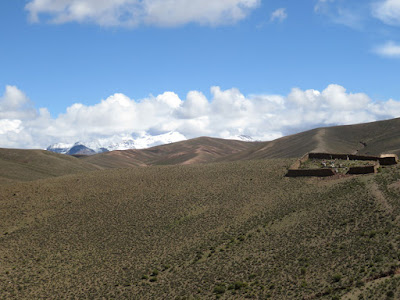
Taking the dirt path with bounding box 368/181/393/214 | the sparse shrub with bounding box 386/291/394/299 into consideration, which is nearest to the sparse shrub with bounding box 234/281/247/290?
the sparse shrub with bounding box 386/291/394/299

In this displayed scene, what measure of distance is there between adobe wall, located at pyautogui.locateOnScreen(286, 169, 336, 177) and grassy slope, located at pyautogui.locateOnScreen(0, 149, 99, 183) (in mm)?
65911

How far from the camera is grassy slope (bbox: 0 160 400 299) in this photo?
30250 mm

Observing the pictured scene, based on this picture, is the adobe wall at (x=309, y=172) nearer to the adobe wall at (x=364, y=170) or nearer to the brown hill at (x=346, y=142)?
Answer: the adobe wall at (x=364, y=170)

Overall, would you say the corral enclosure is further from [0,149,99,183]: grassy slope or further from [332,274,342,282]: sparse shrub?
[0,149,99,183]: grassy slope

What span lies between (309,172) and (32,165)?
95.2 metres

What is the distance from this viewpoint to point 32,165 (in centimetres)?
12888

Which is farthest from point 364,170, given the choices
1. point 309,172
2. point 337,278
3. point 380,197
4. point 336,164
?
point 337,278

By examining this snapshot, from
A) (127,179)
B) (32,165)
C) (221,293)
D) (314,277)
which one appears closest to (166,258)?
(221,293)

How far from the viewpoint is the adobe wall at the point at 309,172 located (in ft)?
179

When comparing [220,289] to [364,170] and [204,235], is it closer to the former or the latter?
[204,235]

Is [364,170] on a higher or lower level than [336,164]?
lower

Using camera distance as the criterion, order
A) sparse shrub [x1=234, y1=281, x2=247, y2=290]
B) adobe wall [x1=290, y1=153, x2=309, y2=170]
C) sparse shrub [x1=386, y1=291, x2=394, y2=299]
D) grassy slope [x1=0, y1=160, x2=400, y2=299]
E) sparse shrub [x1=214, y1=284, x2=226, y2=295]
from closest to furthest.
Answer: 1. sparse shrub [x1=386, y1=291, x2=394, y2=299]
2. grassy slope [x1=0, y1=160, x2=400, y2=299]
3. sparse shrub [x1=234, y1=281, x2=247, y2=290]
4. sparse shrub [x1=214, y1=284, x2=226, y2=295]
5. adobe wall [x1=290, y1=153, x2=309, y2=170]

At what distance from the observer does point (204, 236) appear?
142 feet

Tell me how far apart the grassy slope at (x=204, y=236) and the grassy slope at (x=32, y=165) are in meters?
44.5
